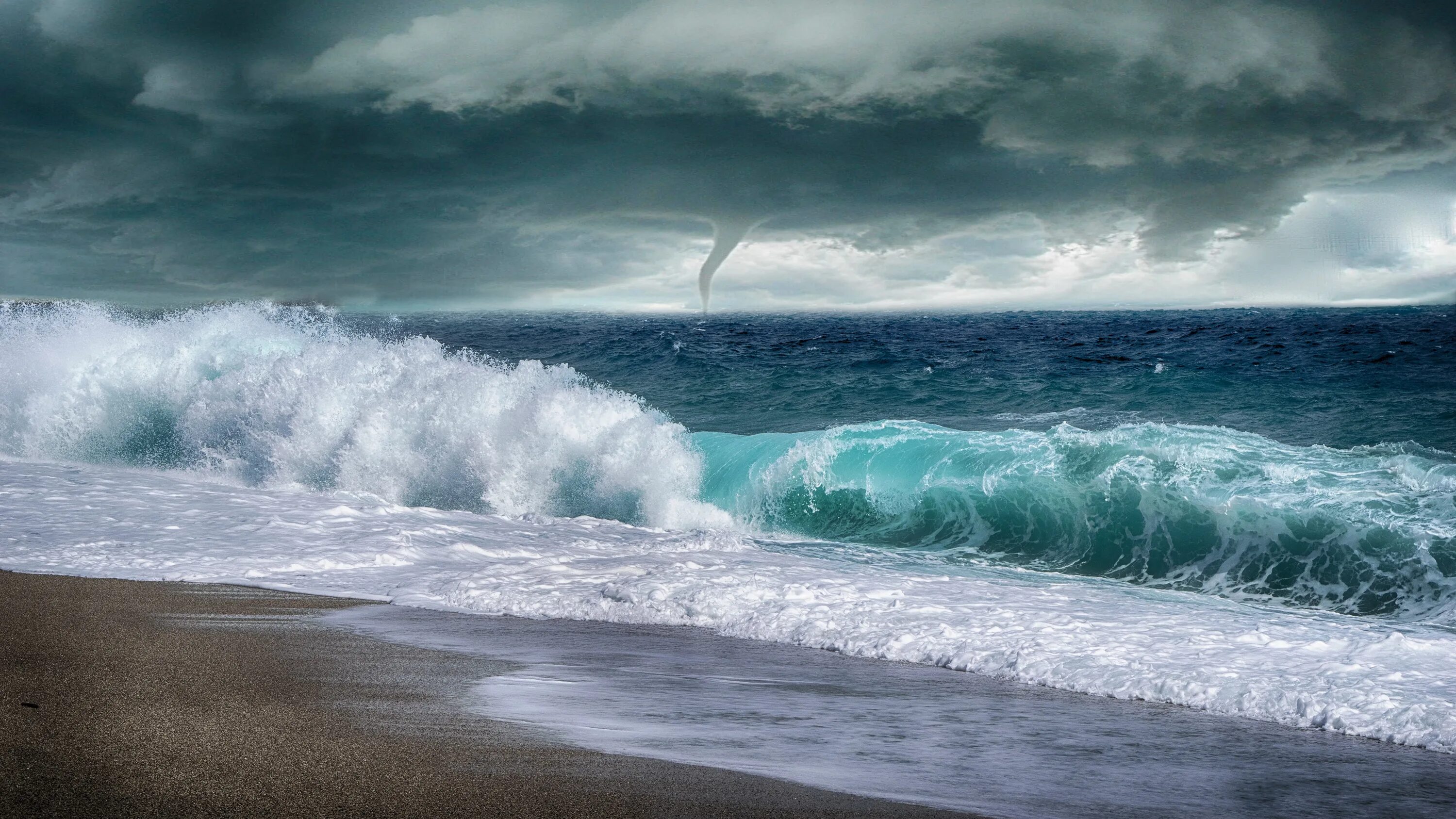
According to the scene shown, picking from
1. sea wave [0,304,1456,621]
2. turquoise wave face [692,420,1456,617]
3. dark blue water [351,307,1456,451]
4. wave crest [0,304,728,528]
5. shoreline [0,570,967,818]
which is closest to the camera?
shoreline [0,570,967,818]

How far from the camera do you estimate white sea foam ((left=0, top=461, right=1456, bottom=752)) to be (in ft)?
17.2

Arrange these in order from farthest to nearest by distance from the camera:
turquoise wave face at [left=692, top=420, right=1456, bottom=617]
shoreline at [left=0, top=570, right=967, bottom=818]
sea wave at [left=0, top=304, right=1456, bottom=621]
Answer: sea wave at [left=0, top=304, right=1456, bottom=621] → turquoise wave face at [left=692, top=420, right=1456, bottom=617] → shoreline at [left=0, top=570, right=967, bottom=818]

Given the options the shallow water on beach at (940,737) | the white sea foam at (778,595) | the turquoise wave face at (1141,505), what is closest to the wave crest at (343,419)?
the white sea foam at (778,595)

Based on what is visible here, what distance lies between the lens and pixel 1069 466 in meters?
12.1

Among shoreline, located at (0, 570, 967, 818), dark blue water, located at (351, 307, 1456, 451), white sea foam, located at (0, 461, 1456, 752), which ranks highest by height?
dark blue water, located at (351, 307, 1456, 451)

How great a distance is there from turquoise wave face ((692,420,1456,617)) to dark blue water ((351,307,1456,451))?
4919 millimetres

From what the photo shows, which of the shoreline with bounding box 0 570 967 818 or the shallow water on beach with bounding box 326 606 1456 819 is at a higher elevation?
the shoreline with bounding box 0 570 967 818

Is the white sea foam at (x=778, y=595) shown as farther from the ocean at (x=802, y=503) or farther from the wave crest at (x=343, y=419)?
the wave crest at (x=343, y=419)

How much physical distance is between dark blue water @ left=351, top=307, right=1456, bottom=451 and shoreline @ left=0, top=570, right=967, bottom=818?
1474 centimetres

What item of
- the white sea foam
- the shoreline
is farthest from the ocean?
the shoreline

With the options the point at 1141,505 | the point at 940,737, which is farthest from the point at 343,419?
the point at 940,737

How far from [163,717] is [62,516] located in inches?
276

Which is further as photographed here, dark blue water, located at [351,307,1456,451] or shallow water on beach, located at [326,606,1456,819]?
dark blue water, located at [351,307,1456,451]

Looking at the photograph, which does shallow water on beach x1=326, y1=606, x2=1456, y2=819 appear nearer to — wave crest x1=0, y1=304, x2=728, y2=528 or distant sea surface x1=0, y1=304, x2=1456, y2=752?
distant sea surface x1=0, y1=304, x2=1456, y2=752
